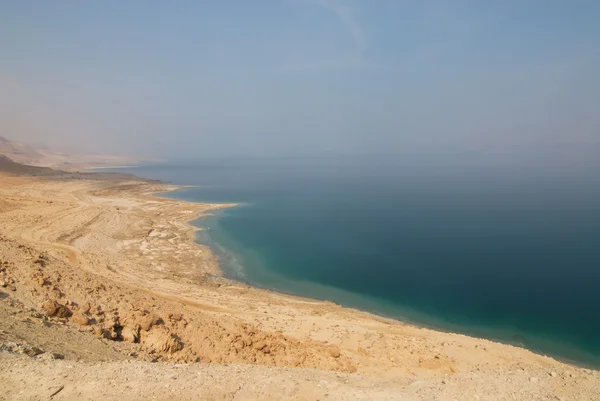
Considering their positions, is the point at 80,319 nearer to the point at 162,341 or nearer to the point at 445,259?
the point at 162,341

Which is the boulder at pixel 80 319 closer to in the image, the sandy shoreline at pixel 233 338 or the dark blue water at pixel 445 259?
the sandy shoreline at pixel 233 338

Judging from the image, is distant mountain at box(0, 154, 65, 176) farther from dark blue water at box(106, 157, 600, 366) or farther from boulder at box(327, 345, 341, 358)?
boulder at box(327, 345, 341, 358)

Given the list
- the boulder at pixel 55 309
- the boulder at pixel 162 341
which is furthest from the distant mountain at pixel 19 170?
the boulder at pixel 162 341

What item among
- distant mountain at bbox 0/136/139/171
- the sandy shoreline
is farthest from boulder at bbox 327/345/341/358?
distant mountain at bbox 0/136/139/171

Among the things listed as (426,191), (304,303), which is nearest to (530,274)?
(304,303)

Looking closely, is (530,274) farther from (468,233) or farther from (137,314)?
(137,314)
